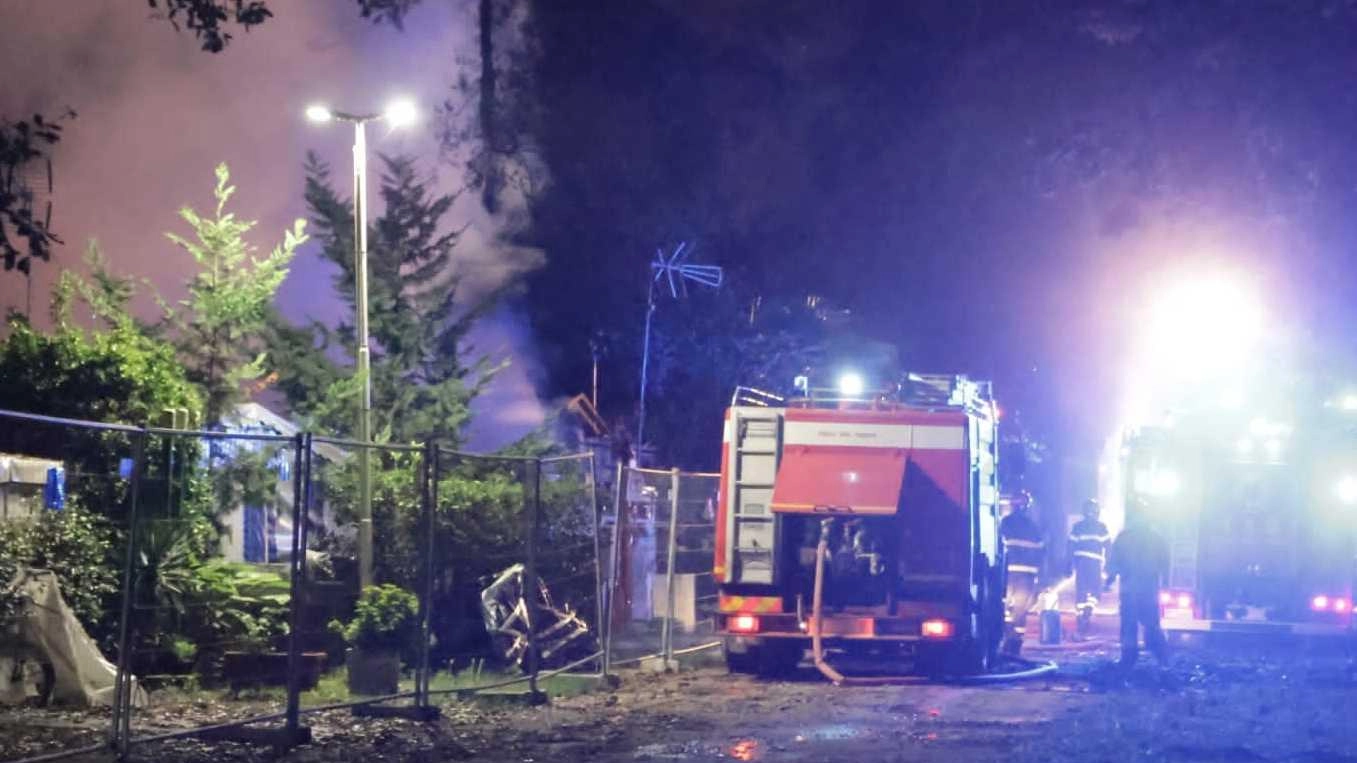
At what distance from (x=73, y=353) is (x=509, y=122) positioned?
523 inches

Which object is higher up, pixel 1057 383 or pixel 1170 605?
pixel 1057 383

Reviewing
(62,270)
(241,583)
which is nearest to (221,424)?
(62,270)

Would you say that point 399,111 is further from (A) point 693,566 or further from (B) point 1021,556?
(B) point 1021,556

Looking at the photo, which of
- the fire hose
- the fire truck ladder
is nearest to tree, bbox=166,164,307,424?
the fire truck ladder

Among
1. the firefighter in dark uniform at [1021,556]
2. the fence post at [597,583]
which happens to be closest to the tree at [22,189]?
the fence post at [597,583]

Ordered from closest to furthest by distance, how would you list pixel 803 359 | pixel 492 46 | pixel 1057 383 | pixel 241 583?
pixel 241 583 < pixel 492 46 < pixel 803 359 < pixel 1057 383

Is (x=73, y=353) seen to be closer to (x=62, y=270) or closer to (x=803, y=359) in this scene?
(x=62, y=270)

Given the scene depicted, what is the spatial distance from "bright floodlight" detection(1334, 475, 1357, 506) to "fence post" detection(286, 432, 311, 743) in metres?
12.2

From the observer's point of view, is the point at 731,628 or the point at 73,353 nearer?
the point at 731,628

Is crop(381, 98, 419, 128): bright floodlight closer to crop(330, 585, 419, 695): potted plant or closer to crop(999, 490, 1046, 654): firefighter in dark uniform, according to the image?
crop(999, 490, 1046, 654): firefighter in dark uniform

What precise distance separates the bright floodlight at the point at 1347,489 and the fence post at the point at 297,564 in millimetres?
12161

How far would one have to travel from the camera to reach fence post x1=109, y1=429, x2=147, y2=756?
9027 mm

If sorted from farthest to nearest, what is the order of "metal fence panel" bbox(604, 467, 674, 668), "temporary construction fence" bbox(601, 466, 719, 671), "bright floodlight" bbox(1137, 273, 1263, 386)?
1. "bright floodlight" bbox(1137, 273, 1263, 386)
2. "metal fence panel" bbox(604, 467, 674, 668)
3. "temporary construction fence" bbox(601, 466, 719, 671)

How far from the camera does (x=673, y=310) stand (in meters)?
33.5
